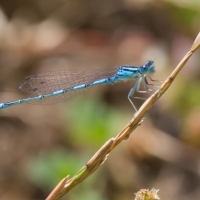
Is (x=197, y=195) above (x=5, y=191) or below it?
below

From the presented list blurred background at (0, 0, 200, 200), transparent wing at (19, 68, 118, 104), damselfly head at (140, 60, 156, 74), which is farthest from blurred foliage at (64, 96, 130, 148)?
damselfly head at (140, 60, 156, 74)

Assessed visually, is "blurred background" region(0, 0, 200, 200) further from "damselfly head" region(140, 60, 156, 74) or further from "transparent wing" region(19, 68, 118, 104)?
"damselfly head" region(140, 60, 156, 74)

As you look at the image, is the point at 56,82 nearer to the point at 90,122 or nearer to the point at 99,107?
the point at 90,122

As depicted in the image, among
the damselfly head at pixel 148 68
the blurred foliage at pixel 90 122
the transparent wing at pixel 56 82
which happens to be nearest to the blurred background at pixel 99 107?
the blurred foliage at pixel 90 122

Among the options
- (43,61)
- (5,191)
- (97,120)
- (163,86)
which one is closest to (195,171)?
(97,120)

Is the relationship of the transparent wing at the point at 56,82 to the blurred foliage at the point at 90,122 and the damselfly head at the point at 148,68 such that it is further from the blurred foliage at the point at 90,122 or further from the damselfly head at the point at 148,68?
the blurred foliage at the point at 90,122

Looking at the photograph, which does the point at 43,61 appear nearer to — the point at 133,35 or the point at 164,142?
the point at 133,35

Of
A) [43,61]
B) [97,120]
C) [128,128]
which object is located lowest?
[128,128]
